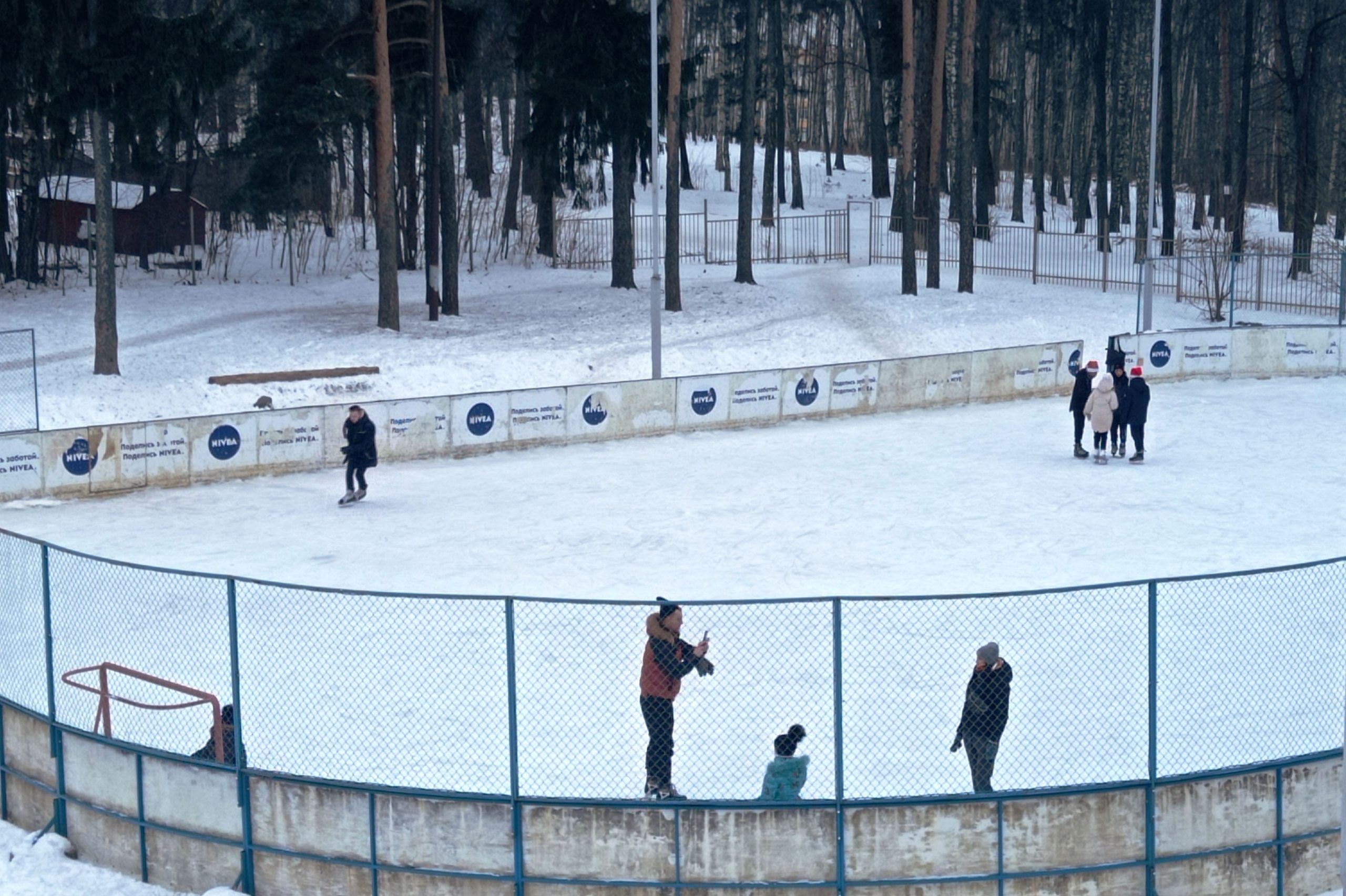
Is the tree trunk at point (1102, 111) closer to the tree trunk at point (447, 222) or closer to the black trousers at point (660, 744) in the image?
the tree trunk at point (447, 222)

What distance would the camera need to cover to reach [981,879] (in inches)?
373

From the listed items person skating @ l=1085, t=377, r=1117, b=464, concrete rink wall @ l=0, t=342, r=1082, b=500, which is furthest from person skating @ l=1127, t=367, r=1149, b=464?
concrete rink wall @ l=0, t=342, r=1082, b=500

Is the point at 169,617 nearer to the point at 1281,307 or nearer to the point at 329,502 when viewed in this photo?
the point at 329,502

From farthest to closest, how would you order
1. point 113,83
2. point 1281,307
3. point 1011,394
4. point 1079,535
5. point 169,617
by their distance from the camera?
point 1281,307, point 1011,394, point 113,83, point 1079,535, point 169,617

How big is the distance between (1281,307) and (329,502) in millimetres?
26924

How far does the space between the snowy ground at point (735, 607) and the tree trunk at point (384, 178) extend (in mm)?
8827

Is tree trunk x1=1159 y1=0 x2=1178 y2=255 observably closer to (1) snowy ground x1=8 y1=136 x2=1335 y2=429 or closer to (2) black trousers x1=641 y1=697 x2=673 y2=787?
(1) snowy ground x1=8 y1=136 x2=1335 y2=429

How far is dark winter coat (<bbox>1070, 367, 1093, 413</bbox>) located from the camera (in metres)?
22.7

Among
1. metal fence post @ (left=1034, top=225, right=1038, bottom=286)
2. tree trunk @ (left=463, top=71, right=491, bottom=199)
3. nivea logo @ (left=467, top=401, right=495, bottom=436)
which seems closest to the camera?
nivea logo @ (left=467, top=401, right=495, bottom=436)

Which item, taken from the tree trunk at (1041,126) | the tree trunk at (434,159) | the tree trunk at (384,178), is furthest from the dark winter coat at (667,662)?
the tree trunk at (1041,126)

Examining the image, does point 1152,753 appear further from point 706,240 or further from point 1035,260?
point 706,240

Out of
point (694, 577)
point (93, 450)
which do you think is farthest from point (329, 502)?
point (694, 577)

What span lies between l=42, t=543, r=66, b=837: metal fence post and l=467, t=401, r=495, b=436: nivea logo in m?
13.4

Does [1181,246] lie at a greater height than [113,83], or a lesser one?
lesser
